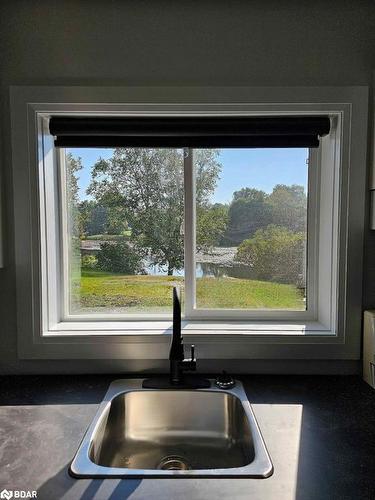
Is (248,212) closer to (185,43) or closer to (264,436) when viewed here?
(185,43)

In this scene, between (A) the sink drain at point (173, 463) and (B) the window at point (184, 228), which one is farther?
(B) the window at point (184, 228)

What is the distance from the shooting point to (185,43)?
4.66ft

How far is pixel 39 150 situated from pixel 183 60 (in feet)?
2.19

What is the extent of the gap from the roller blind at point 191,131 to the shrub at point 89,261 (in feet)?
1.61

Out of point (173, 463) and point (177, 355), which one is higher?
point (177, 355)

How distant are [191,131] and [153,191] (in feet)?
1.06

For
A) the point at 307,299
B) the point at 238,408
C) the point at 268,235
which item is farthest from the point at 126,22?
the point at 238,408

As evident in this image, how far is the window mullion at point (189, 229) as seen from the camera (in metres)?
1.60

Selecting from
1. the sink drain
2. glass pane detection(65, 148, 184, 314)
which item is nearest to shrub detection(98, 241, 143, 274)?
glass pane detection(65, 148, 184, 314)

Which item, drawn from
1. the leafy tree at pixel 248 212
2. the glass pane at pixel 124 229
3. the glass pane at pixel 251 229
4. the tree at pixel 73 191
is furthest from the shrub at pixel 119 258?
the leafy tree at pixel 248 212

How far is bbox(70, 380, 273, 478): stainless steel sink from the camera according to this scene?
1206 millimetres

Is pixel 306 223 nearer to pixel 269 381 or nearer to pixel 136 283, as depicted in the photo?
pixel 269 381

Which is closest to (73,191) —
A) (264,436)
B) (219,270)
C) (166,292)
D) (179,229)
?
(179,229)

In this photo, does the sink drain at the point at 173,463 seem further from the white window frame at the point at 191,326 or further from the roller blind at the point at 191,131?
the roller blind at the point at 191,131
